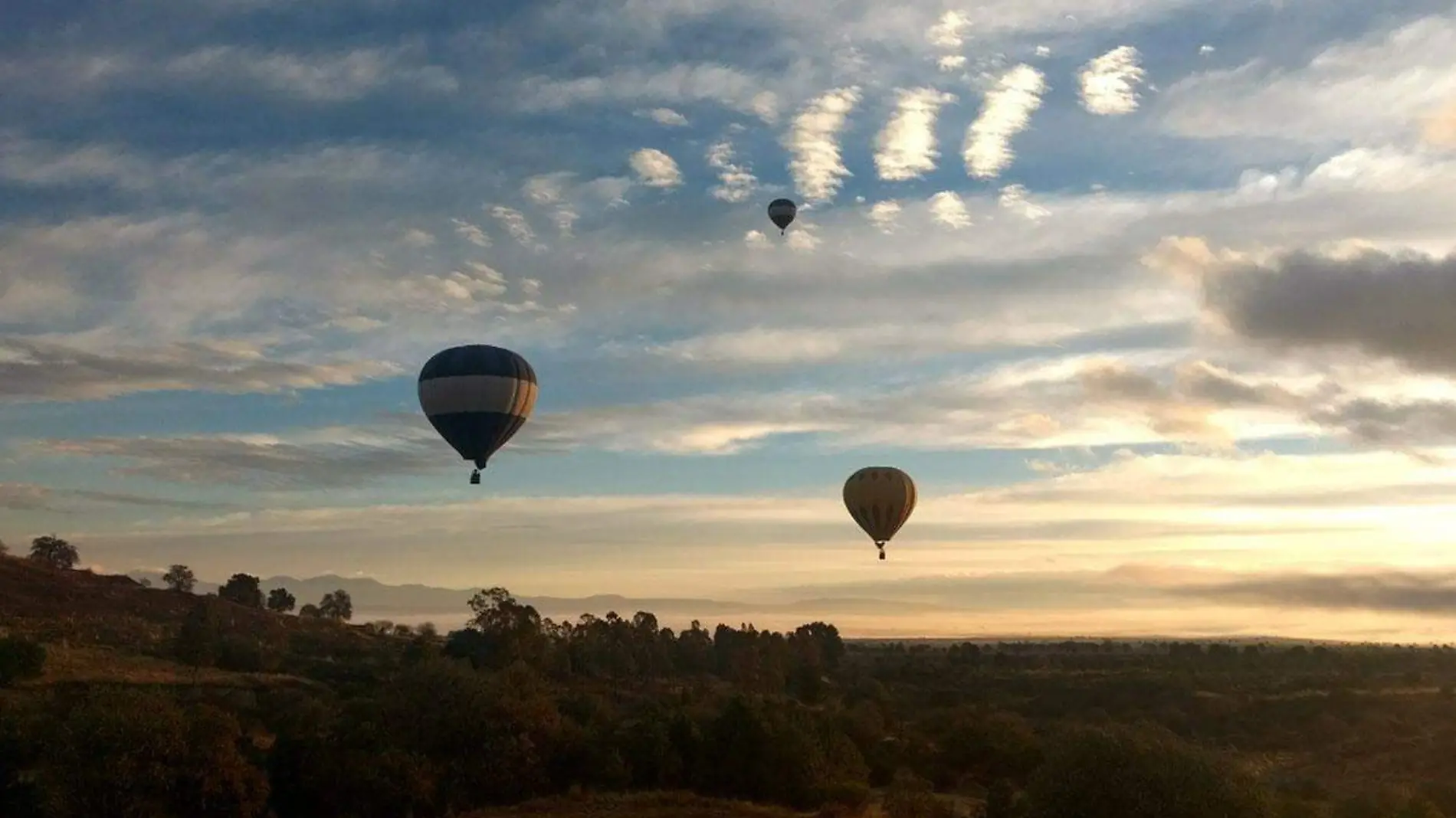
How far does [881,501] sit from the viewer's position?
74.1m

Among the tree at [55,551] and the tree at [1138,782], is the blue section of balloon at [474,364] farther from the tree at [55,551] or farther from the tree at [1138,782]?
the tree at [55,551]

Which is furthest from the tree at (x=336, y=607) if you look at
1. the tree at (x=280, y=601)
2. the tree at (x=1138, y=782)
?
the tree at (x=1138, y=782)

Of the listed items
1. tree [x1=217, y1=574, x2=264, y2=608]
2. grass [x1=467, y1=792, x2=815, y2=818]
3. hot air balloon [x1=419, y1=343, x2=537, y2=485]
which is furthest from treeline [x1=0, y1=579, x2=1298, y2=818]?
tree [x1=217, y1=574, x2=264, y2=608]

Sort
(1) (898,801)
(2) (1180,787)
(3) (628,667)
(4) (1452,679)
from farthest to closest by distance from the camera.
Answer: (4) (1452,679), (3) (628,667), (1) (898,801), (2) (1180,787)

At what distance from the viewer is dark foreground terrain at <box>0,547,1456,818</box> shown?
3866cm

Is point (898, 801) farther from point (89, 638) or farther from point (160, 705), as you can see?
point (89, 638)

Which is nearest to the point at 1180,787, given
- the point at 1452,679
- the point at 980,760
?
the point at 980,760

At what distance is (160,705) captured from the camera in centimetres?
4050

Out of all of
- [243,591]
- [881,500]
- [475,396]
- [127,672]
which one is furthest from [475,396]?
[243,591]

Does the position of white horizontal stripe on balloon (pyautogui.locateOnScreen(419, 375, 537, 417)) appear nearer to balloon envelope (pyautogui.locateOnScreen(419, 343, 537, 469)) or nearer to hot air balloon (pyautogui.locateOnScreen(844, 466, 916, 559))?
balloon envelope (pyautogui.locateOnScreen(419, 343, 537, 469))

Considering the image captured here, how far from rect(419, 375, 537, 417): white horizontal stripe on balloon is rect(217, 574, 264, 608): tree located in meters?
125

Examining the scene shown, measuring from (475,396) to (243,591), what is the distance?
5173 inches

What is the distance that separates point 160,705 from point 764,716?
1045 inches

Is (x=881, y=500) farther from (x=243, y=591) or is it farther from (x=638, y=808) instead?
(x=243, y=591)
